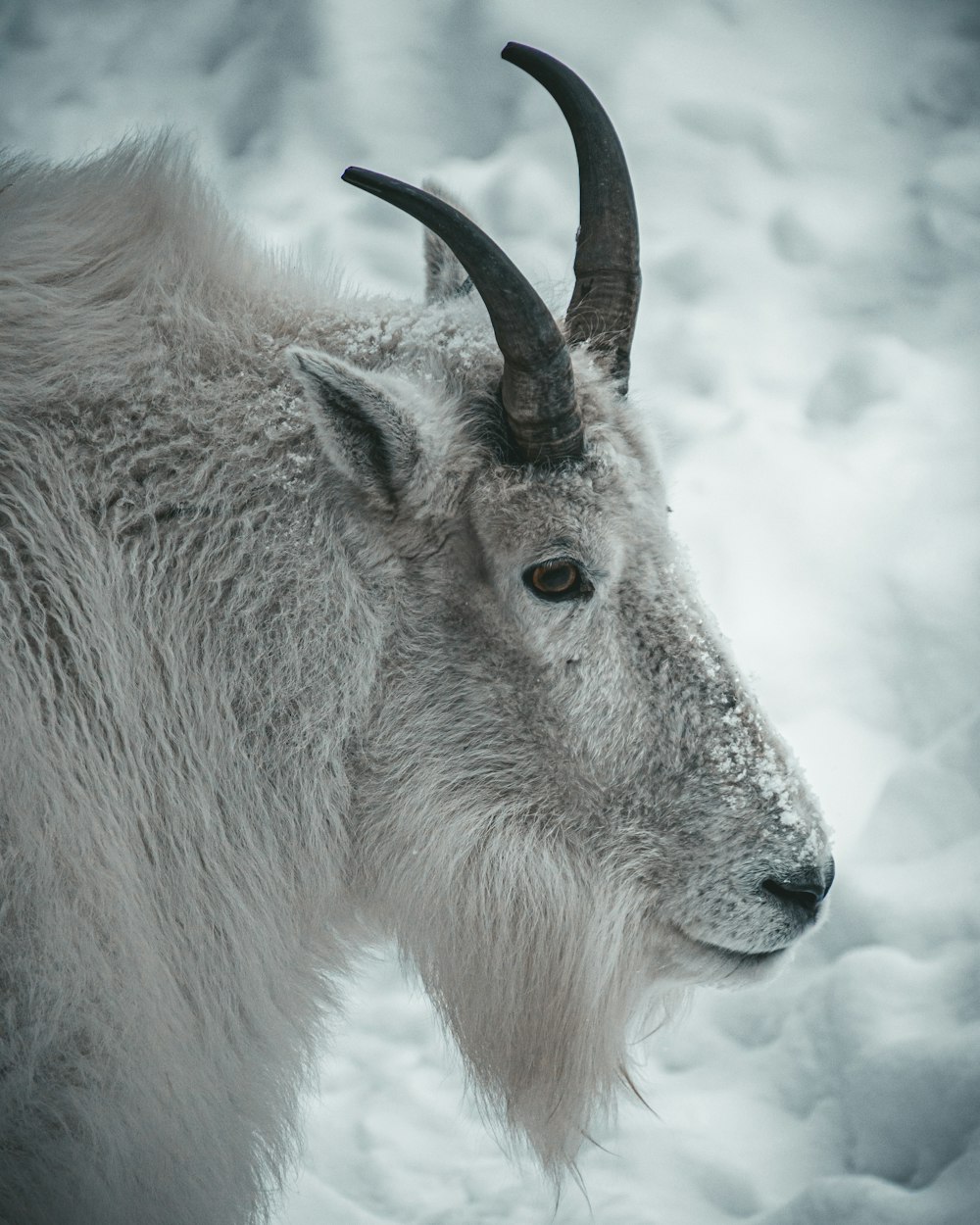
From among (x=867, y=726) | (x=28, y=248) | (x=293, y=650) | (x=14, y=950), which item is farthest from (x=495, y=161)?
(x=14, y=950)

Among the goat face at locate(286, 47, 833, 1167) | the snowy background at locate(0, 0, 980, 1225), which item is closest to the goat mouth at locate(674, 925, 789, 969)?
the goat face at locate(286, 47, 833, 1167)

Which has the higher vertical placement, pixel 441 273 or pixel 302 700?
pixel 441 273

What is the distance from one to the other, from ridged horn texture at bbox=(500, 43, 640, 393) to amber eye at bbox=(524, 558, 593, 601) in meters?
0.62

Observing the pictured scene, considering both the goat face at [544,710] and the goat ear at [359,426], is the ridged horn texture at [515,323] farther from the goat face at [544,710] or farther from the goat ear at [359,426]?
the goat ear at [359,426]

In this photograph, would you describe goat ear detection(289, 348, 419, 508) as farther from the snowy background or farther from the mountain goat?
the snowy background

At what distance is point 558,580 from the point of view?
2.42m

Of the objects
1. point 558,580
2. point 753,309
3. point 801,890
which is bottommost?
point 753,309

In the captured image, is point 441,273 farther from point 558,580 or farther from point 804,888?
Result: point 804,888

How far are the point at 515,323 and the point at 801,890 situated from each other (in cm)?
149

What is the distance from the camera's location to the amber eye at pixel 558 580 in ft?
7.90

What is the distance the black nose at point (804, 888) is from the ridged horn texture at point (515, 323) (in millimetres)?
1175

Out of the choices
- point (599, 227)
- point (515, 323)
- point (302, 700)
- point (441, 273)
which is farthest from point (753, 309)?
point (302, 700)

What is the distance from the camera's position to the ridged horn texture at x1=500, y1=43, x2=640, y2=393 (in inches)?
106

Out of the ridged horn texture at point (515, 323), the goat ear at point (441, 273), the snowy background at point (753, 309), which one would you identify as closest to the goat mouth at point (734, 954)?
the ridged horn texture at point (515, 323)
